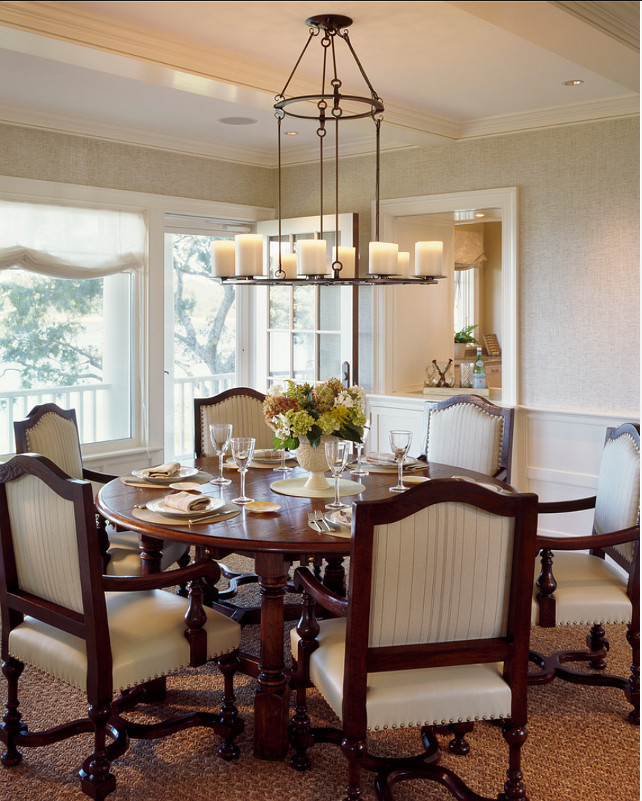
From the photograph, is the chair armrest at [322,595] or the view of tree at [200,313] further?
the view of tree at [200,313]

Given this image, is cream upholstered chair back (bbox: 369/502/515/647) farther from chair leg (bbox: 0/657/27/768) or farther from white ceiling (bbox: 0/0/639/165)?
chair leg (bbox: 0/657/27/768)

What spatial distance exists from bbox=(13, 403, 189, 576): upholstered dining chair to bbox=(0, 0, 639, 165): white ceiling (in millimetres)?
1492

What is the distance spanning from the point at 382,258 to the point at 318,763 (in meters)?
1.72

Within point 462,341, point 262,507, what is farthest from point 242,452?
point 462,341

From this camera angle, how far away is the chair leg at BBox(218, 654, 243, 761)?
Answer: 2457 millimetres

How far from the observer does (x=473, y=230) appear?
8.13m

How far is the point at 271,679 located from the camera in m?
2.46

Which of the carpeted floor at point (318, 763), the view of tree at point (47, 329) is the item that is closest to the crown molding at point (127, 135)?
the view of tree at point (47, 329)

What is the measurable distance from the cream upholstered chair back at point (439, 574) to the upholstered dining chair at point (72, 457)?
4.28ft

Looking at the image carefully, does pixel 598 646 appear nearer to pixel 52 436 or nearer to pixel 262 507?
pixel 262 507

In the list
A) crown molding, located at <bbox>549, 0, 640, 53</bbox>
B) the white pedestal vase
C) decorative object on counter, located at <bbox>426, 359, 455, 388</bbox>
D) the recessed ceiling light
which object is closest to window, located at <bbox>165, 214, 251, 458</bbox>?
the recessed ceiling light

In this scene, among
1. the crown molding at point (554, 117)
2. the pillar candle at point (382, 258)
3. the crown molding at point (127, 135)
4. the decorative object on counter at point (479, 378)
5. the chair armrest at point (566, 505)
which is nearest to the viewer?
the pillar candle at point (382, 258)

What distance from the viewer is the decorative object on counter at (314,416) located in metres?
2.78

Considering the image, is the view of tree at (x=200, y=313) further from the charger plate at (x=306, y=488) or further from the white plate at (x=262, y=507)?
the white plate at (x=262, y=507)
